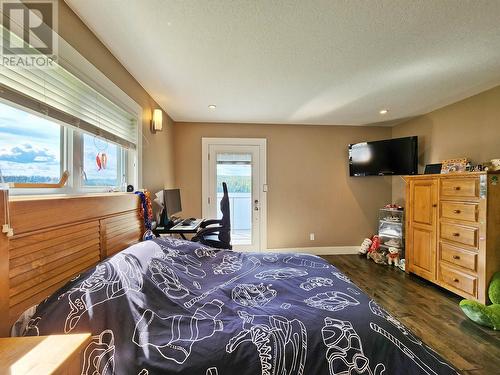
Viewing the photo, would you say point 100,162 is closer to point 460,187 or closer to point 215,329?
point 215,329

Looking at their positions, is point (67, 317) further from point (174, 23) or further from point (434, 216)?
point (434, 216)

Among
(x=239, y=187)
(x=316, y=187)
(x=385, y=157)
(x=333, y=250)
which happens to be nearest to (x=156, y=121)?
(x=239, y=187)

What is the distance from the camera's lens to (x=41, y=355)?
26.9 inches

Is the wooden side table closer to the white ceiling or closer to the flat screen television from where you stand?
the white ceiling

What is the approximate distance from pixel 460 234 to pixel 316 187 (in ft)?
6.63

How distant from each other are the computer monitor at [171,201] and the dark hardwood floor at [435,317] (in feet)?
8.62

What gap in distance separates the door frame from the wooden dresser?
2.17 meters

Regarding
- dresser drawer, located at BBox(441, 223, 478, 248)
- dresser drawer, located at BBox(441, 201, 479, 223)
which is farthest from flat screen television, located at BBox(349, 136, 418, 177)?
dresser drawer, located at BBox(441, 223, 478, 248)

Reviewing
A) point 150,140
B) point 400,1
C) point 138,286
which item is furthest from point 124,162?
point 400,1

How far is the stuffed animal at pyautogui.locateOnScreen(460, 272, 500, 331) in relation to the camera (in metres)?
1.94

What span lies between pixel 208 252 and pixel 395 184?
3.77 metres

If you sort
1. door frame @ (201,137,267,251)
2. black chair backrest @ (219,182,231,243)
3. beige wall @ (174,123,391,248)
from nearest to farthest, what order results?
black chair backrest @ (219,182,231,243)
door frame @ (201,137,267,251)
beige wall @ (174,123,391,248)

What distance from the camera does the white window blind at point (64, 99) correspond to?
3.28ft

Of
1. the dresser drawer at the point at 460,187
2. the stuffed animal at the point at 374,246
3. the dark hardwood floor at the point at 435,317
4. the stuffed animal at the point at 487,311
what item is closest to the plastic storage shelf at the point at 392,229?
the stuffed animal at the point at 374,246
